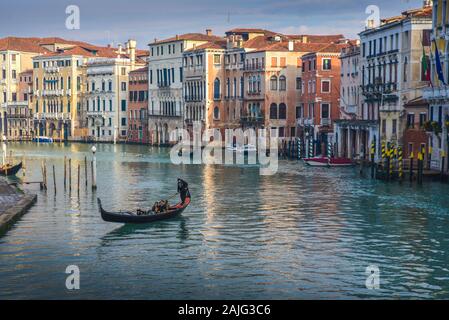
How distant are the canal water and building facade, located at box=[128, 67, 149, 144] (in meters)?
44.1

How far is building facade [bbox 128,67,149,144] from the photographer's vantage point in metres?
80.7

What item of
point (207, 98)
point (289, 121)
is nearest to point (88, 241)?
point (289, 121)

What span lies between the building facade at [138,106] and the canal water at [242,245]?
145 ft

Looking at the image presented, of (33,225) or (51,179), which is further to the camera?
(51,179)

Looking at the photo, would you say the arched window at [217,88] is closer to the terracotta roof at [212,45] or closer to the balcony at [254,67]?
the terracotta roof at [212,45]

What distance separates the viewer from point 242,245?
71.9ft

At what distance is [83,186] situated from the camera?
120 ft

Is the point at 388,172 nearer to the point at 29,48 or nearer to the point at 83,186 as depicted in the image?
the point at 83,186

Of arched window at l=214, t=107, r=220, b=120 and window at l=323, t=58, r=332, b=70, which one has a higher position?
window at l=323, t=58, r=332, b=70

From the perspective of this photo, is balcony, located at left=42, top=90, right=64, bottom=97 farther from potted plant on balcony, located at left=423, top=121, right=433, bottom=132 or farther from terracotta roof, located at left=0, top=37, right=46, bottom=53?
potted plant on balcony, located at left=423, top=121, right=433, bottom=132

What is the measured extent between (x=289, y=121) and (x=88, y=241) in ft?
136

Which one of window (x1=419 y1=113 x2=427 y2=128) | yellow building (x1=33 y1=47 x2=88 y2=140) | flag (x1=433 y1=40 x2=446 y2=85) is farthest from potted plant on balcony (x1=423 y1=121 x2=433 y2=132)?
yellow building (x1=33 y1=47 x2=88 y2=140)

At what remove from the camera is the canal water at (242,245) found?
17.4 meters

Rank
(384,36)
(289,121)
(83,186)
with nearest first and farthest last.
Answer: (83,186), (384,36), (289,121)
